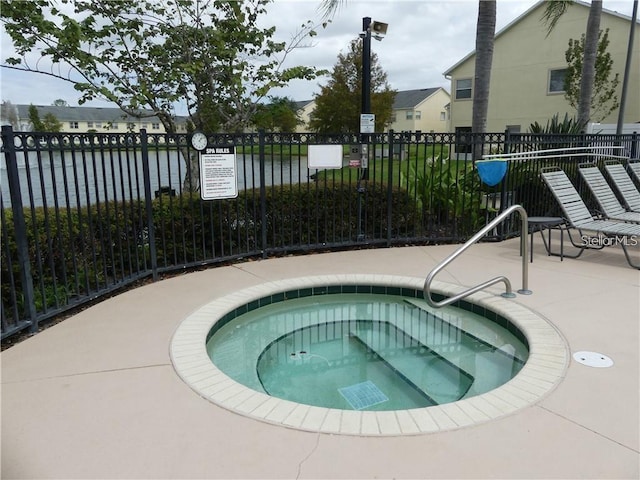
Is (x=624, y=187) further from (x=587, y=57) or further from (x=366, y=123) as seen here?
(x=587, y=57)

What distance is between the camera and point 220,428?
2406mm

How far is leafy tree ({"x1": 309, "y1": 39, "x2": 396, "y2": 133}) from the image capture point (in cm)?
2603

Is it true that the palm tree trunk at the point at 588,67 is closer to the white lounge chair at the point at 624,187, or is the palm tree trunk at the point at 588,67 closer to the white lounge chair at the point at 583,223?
the white lounge chair at the point at 624,187

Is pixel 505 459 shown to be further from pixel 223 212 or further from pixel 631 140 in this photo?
pixel 631 140

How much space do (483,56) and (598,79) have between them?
12449 millimetres

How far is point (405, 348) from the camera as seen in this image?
12.7 feet

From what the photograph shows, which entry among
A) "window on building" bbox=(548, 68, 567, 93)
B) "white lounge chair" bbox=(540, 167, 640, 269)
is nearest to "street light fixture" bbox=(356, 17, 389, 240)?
"white lounge chair" bbox=(540, 167, 640, 269)

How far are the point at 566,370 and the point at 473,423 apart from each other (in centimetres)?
98

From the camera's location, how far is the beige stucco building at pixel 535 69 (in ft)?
57.9

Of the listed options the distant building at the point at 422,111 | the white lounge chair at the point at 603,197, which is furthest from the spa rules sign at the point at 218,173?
the distant building at the point at 422,111

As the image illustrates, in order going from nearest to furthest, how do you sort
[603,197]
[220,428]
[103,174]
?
[220,428] < [103,174] < [603,197]

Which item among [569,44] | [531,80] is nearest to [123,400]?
[569,44]

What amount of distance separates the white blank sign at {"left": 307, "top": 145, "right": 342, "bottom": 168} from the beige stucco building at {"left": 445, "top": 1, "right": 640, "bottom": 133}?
1445 cm

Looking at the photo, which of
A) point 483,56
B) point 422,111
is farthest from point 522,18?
point 422,111
